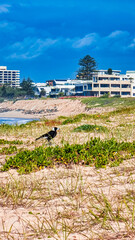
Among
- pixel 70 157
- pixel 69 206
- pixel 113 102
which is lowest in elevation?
pixel 69 206

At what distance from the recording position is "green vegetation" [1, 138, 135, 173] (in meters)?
6.76

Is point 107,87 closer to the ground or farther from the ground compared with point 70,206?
farther from the ground

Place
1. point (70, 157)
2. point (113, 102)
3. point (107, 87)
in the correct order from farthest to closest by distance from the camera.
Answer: point (107, 87) → point (113, 102) → point (70, 157)

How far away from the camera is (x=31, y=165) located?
A: 670 cm

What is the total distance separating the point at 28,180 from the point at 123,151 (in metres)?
2.78

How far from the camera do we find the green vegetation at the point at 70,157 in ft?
22.2

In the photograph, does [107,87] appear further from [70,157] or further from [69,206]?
[69,206]

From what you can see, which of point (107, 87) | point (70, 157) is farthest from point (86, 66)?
point (70, 157)

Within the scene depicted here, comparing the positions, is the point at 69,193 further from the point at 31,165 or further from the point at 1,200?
the point at 31,165

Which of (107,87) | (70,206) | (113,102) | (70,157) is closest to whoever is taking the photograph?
(70,206)

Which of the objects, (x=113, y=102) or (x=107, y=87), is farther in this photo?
(x=107, y=87)

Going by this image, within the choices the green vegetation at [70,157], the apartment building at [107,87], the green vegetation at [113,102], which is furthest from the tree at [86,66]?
the green vegetation at [70,157]

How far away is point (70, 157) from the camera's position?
699cm

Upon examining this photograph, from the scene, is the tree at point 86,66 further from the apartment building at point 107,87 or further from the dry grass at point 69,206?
the dry grass at point 69,206
